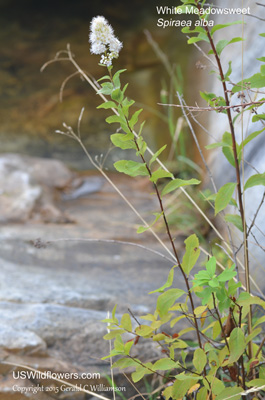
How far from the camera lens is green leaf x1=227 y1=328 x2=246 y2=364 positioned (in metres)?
0.88

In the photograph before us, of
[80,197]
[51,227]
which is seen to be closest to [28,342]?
[51,227]

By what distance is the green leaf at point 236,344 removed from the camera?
884 mm

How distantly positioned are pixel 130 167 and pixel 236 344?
366 millimetres

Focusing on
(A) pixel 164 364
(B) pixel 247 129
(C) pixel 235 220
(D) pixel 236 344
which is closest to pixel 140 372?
(A) pixel 164 364

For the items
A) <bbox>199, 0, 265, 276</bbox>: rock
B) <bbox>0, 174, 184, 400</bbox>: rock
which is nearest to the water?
<bbox>199, 0, 265, 276</bbox>: rock

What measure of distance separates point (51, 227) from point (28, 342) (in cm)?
126

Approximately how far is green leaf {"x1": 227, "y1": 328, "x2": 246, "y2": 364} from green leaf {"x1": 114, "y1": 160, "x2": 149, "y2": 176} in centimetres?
33

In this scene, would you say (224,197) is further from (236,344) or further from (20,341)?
(20,341)

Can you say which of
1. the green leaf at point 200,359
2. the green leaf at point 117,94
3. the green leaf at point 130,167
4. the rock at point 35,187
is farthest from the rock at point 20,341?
the rock at point 35,187

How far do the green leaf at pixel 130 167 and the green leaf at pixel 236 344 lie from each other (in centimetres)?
33

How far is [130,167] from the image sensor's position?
35.0 inches

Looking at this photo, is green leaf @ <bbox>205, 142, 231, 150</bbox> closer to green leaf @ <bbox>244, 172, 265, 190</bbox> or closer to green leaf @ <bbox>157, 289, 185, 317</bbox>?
green leaf @ <bbox>244, 172, 265, 190</bbox>

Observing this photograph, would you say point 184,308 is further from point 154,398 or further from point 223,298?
point 154,398

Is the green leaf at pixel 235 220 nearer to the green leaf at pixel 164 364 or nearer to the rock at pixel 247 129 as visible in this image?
the rock at pixel 247 129
